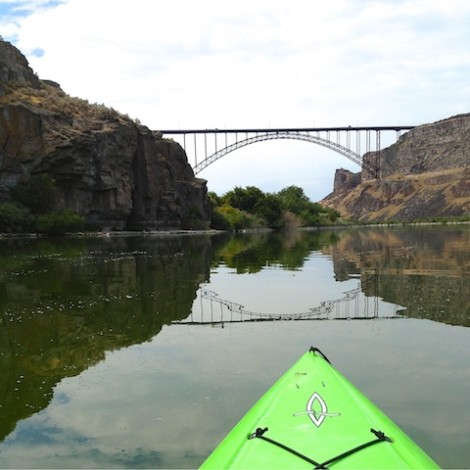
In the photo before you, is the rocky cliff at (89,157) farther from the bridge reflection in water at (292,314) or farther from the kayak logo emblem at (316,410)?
the kayak logo emblem at (316,410)

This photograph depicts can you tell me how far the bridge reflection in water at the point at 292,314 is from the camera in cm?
854

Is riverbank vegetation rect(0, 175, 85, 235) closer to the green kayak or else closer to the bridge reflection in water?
the bridge reflection in water

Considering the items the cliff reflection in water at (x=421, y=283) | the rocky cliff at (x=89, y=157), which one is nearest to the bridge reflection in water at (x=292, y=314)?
the cliff reflection in water at (x=421, y=283)

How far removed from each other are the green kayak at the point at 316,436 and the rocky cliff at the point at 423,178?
11041 centimetres

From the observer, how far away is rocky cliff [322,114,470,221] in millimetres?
111375

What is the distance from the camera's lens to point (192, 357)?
20.7ft

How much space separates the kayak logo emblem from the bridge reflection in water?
461 cm

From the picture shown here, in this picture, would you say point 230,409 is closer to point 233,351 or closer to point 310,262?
point 233,351

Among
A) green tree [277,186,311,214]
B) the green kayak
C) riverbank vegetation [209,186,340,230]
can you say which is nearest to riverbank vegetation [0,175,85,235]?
riverbank vegetation [209,186,340,230]

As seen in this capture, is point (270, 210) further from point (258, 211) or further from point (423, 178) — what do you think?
point (423, 178)

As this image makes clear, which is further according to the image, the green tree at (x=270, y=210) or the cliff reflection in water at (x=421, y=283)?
the green tree at (x=270, y=210)

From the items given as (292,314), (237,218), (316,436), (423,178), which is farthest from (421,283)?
(423,178)

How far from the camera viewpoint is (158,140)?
57.6m

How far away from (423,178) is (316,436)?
418 feet
